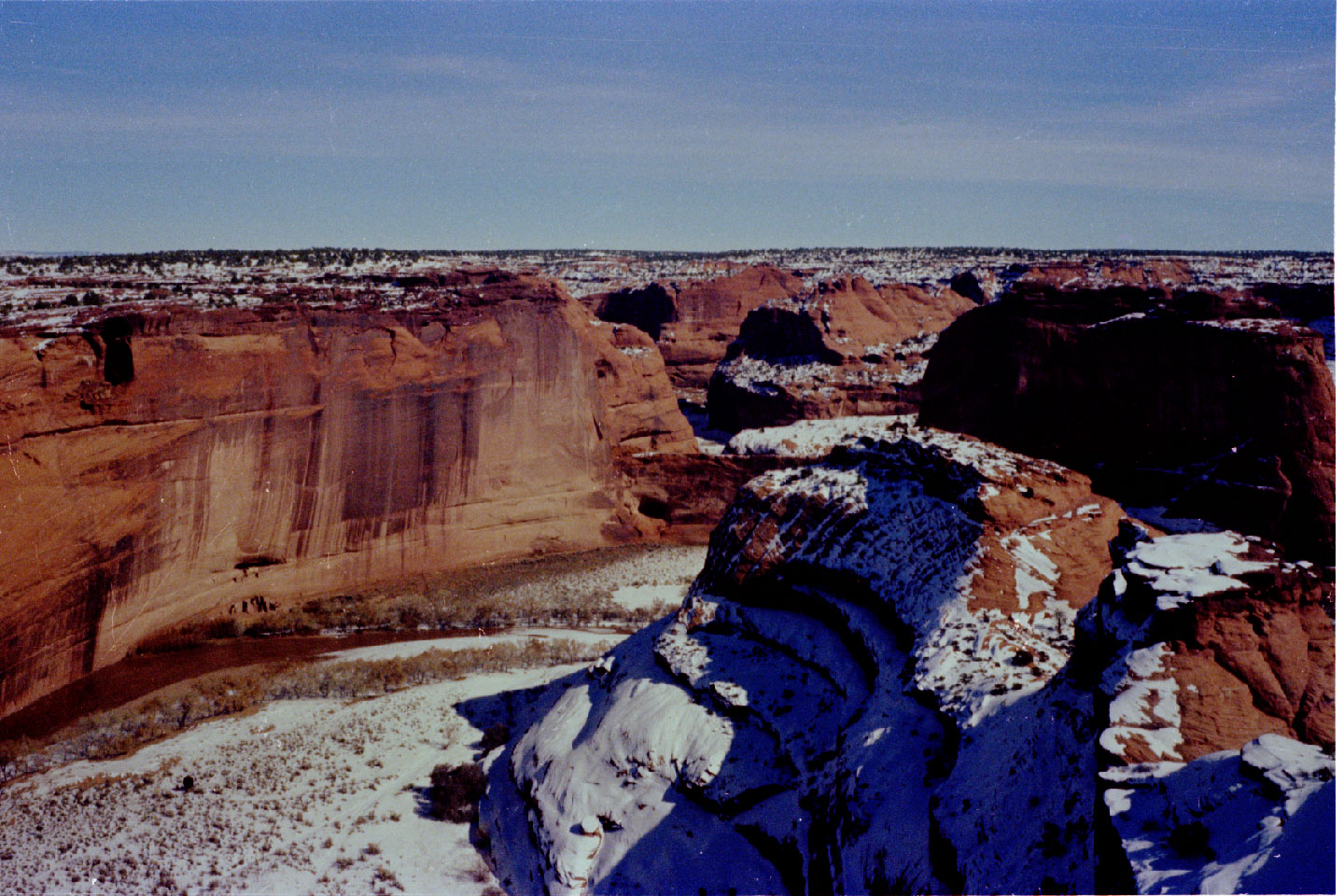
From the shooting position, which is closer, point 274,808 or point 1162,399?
point 274,808

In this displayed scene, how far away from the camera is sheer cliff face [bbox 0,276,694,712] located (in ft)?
62.8

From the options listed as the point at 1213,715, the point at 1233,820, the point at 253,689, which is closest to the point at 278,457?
the point at 253,689

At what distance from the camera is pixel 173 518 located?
875 inches

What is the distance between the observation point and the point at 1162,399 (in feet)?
84.6

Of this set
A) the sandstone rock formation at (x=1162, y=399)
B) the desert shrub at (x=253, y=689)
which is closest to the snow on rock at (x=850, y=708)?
the desert shrub at (x=253, y=689)

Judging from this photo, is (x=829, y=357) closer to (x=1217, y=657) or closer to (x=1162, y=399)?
(x=1162, y=399)

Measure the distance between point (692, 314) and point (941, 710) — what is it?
66.1 m

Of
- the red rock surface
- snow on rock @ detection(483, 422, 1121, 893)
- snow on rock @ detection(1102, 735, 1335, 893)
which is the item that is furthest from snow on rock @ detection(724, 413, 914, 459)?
snow on rock @ detection(1102, 735, 1335, 893)

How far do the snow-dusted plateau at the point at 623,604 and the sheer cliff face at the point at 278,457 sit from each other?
0.11m

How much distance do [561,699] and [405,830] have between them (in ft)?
12.8

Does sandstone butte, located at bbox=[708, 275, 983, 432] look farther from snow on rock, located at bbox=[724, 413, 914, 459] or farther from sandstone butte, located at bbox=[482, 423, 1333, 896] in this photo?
sandstone butte, located at bbox=[482, 423, 1333, 896]

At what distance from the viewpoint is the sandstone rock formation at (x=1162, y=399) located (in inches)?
830

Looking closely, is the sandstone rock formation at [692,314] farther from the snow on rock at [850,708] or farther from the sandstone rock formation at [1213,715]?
the sandstone rock formation at [1213,715]

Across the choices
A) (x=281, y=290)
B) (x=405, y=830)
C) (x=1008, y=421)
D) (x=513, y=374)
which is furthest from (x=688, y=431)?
(x=405, y=830)
